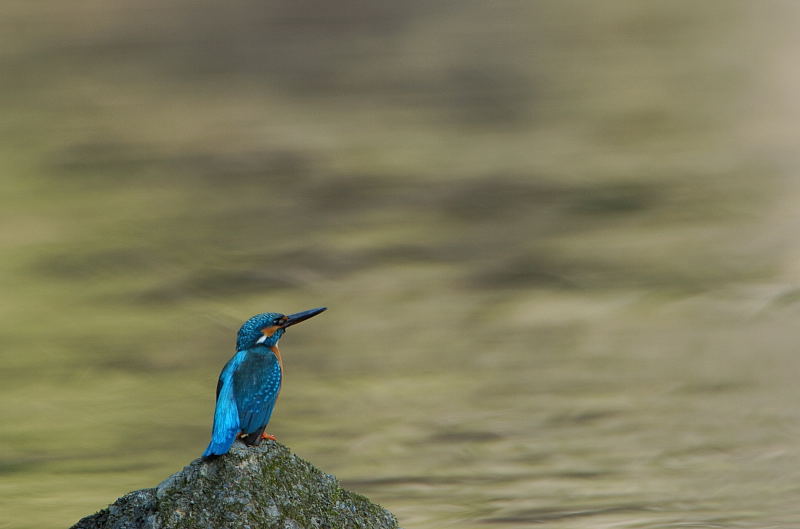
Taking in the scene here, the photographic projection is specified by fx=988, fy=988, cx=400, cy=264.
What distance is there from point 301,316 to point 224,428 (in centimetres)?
151

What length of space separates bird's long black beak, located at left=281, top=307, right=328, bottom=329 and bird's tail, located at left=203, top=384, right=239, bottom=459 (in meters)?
1.11

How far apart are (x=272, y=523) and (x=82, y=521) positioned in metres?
2.54

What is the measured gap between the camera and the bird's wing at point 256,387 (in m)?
9.95

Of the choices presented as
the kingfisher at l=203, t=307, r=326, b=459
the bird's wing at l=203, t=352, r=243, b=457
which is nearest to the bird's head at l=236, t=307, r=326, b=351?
the kingfisher at l=203, t=307, r=326, b=459

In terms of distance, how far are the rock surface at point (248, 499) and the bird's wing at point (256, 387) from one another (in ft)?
1.14

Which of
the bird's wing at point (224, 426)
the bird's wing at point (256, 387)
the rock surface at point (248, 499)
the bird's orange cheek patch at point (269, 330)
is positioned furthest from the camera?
the bird's orange cheek patch at point (269, 330)

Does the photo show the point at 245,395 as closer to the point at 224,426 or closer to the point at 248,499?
the point at 224,426

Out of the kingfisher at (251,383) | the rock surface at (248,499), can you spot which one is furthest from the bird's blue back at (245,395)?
the rock surface at (248,499)

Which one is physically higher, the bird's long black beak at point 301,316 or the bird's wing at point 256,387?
the bird's long black beak at point 301,316

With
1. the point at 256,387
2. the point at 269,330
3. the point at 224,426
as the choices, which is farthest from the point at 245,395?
the point at 269,330

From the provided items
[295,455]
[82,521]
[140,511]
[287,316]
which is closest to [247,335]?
[287,316]

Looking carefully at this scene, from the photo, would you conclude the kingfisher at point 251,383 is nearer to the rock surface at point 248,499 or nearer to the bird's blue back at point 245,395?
the bird's blue back at point 245,395

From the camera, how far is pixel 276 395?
33.3ft

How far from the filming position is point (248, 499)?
9.77 m
